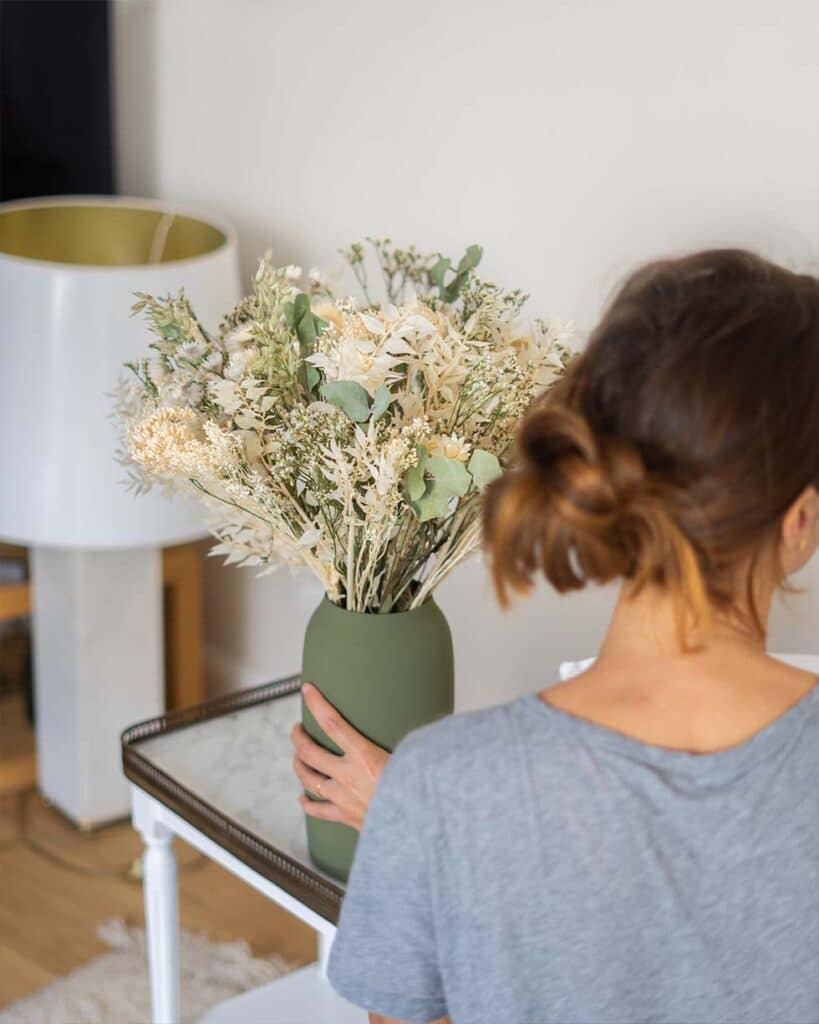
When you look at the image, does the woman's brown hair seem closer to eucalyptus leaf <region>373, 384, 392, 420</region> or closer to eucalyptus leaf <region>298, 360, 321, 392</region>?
eucalyptus leaf <region>373, 384, 392, 420</region>

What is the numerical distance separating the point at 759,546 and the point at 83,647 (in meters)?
1.57

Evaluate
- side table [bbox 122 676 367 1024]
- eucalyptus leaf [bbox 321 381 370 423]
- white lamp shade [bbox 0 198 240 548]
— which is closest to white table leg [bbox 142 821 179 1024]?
side table [bbox 122 676 367 1024]

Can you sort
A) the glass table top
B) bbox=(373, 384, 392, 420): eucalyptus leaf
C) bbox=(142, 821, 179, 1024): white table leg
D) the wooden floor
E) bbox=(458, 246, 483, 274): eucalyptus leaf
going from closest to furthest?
bbox=(373, 384, 392, 420): eucalyptus leaf < bbox=(458, 246, 483, 274): eucalyptus leaf < the glass table top < bbox=(142, 821, 179, 1024): white table leg < the wooden floor

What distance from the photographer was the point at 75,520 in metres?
1.86

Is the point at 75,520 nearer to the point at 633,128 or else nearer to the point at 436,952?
the point at 633,128

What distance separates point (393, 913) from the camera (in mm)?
836

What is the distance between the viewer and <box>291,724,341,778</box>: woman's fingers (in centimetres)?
121

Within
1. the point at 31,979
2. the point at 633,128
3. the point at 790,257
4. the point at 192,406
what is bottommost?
the point at 31,979

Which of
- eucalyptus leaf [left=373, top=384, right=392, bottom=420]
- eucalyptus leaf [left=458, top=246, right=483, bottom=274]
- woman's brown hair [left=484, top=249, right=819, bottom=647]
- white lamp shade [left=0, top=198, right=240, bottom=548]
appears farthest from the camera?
white lamp shade [left=0, top=198, right=240, bottom=548]

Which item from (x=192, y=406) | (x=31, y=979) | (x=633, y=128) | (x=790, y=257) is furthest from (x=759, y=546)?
(x=31, y=979)

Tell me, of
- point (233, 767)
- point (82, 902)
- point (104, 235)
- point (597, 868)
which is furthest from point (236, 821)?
point (104, 235)

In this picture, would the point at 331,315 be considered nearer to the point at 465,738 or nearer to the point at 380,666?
the point at 380,666

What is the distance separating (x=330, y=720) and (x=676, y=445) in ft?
1.84

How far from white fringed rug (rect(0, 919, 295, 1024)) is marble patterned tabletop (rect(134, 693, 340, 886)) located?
16.6 inches
